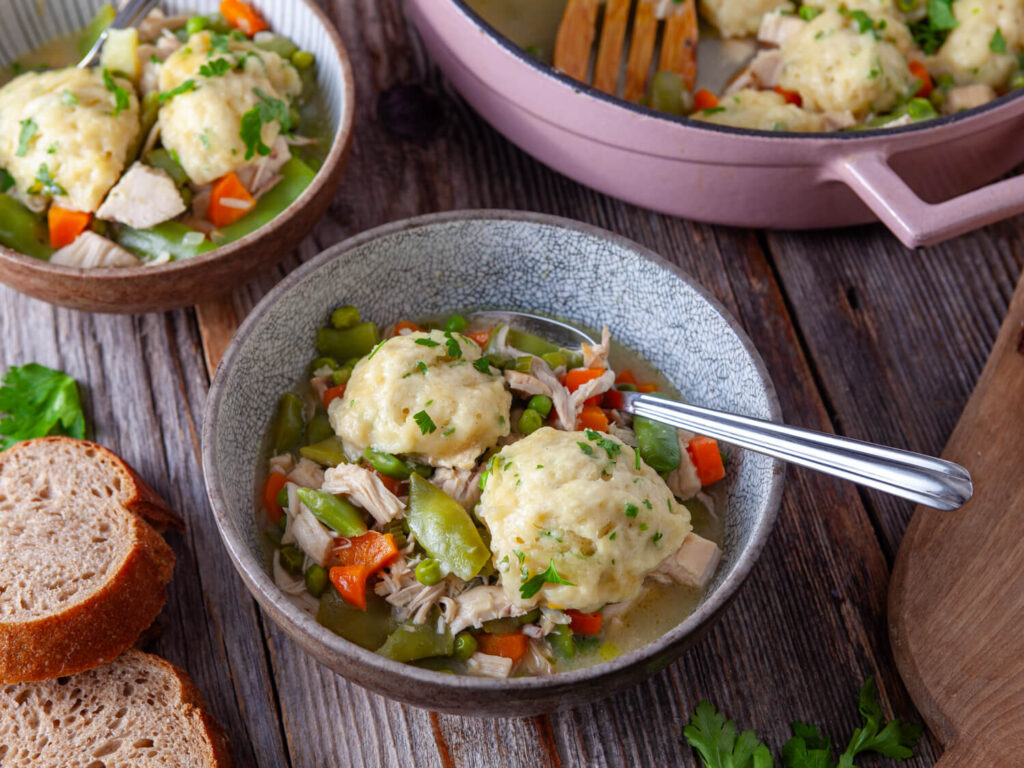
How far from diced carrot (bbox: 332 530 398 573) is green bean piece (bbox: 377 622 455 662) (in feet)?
0.54

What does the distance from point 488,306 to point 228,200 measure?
86 cm

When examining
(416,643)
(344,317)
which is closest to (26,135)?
(344,317)

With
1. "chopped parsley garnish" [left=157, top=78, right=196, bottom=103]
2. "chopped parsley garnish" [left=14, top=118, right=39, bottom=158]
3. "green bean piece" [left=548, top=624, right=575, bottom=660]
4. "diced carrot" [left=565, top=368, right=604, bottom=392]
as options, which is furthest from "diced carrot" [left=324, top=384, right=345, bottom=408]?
"chopped parsley garnish" [left=14, top=118, right=39, bottom=158]

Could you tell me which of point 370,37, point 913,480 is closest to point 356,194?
point 370,37

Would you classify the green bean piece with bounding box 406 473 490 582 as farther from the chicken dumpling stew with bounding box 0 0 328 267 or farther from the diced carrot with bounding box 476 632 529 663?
the chicken dumpling stew with bounding box 0 0 328 267

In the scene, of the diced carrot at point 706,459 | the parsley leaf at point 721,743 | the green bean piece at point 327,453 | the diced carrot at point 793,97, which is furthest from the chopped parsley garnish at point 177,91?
the parsley leaf at point 721,743

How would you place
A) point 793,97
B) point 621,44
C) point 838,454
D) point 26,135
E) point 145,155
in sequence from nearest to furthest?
point 838,454 → point 26,135 → point 145,155 → point 793,97 → point 621,44

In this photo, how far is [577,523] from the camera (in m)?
2.16

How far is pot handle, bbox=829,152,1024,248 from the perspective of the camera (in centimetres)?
260

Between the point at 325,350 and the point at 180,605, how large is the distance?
807 millimetres

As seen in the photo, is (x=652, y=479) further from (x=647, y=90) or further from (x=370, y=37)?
(x=370, y=37)

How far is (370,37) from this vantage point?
381 cm

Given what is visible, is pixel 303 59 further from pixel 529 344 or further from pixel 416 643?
pixel 416 643

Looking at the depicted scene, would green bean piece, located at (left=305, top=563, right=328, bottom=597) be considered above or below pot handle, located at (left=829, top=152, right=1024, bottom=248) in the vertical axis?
below
